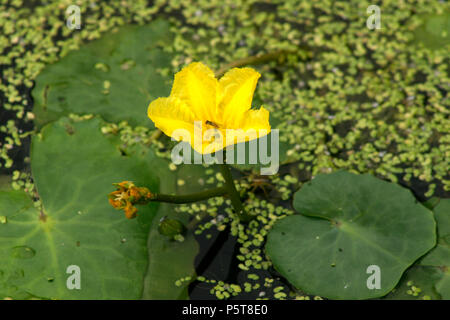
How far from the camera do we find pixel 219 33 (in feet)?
10.7

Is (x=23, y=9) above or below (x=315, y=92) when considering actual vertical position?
above

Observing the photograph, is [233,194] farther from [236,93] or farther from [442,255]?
[442,255]

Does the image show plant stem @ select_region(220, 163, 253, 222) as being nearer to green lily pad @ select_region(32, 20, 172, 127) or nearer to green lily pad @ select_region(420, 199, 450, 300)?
green lily pad @ select_region(32, 20, 172, 127)

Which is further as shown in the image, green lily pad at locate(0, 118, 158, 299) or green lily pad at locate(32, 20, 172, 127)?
green lily pad at locate(32, 20, 172, 127)

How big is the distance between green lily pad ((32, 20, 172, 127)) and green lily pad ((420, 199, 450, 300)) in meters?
1.39

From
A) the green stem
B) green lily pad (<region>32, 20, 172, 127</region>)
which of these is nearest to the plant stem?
the green stem

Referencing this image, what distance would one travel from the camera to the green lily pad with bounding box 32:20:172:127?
2816 millimetres

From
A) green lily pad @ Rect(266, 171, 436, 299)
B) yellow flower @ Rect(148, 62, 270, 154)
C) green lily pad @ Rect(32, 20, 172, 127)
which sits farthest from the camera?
green lily pad @ Rect(32, 20, 172, 127)

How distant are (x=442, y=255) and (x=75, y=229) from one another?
4.92 feet

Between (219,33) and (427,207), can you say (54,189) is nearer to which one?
(219,33)

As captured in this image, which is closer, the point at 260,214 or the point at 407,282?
the point at 407,282
